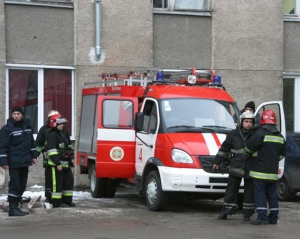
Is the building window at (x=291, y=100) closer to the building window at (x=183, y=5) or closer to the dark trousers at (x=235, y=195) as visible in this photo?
the building window at (x=183, y=5)

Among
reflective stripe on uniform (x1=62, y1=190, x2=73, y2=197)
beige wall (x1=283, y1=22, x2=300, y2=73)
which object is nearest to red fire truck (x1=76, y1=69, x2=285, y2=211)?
reflective stripe on uniform (x1=62, y1=190, x2=73, y2=197)

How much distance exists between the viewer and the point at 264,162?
11531mm

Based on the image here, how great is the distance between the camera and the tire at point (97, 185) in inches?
596

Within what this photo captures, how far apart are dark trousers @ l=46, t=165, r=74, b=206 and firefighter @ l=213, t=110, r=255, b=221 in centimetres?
309

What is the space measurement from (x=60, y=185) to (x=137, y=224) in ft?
8.65

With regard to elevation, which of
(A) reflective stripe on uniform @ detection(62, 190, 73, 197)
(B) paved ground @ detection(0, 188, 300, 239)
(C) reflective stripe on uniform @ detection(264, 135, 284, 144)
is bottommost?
(B) paved ground @ detection(0, 188, 300, 239)

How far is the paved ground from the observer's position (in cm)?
1040

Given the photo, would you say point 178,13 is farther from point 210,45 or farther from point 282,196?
point 282,196

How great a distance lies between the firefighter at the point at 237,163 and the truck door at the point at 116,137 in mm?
2523

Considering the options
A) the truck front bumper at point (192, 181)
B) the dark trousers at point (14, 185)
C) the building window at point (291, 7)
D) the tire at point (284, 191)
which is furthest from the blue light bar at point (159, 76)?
the building window at point (291, 7)

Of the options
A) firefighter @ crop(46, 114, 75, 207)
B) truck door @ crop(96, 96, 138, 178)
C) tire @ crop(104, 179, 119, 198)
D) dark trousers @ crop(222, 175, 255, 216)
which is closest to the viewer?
dark trousers @ crop(222, 175, 255, 216)

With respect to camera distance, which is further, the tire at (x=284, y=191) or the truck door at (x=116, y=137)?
the tire at (x=284, y=191)

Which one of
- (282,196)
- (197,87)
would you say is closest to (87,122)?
(197,87)

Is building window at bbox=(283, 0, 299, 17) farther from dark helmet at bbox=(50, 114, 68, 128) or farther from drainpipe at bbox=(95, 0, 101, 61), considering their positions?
dark helmet at bbox=(50, 114, 68, 128)
